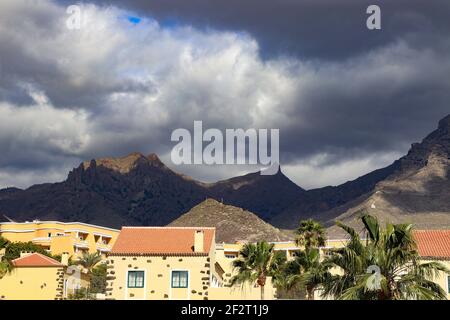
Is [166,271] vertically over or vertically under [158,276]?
over

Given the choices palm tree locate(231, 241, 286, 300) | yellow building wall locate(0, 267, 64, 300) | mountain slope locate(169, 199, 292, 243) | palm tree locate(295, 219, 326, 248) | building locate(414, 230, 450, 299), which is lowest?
yellow building wall locate(0, 267, 64, 300)

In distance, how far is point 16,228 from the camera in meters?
144

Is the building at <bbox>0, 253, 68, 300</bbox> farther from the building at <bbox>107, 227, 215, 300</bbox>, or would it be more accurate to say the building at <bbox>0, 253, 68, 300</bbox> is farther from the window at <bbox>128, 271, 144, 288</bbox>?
the window at <bbox>128, 271, 144, 288</bbox>

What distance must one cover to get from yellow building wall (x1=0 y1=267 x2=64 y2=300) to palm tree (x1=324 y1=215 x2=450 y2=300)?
3812 cm

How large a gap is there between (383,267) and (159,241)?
33.5 meters

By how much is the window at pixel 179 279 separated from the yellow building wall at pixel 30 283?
11.1 meters

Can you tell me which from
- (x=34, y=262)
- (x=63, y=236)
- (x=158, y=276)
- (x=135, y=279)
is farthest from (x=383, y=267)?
(x=63, y=236)

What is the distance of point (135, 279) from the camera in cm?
5578

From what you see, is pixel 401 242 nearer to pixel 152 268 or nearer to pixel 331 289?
pixel 331 289

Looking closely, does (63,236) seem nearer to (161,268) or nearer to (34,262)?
(34,262)

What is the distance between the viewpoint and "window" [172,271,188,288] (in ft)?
181

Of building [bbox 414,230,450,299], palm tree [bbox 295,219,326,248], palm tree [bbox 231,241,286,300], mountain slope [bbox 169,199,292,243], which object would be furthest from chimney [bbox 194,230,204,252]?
mountain slope [bbox 169,199,292,243]

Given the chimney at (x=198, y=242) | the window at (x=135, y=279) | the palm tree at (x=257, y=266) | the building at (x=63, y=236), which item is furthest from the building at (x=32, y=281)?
the building at (x=63, y=236)

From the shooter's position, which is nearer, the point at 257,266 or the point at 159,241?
the point at 257,266
